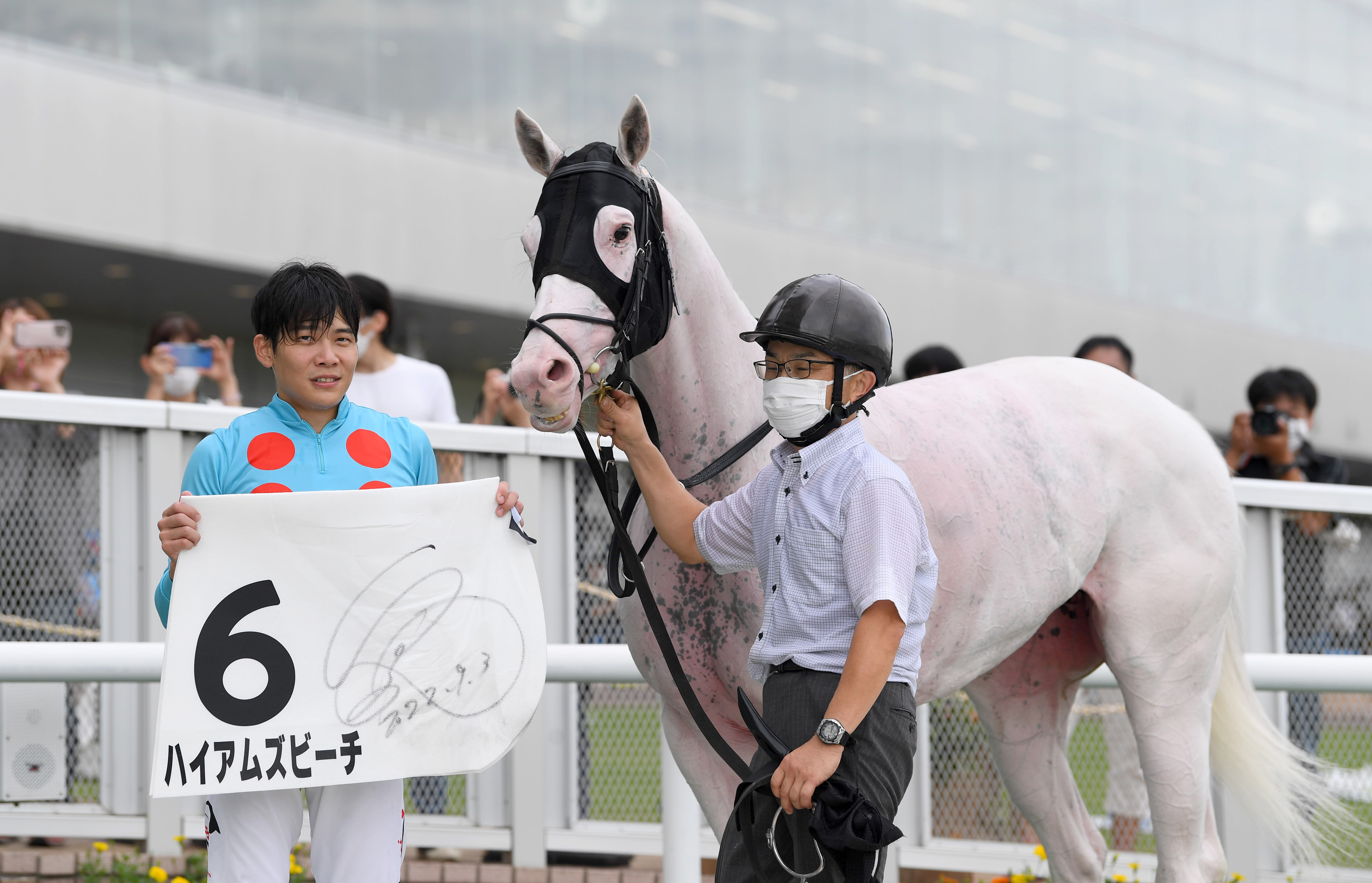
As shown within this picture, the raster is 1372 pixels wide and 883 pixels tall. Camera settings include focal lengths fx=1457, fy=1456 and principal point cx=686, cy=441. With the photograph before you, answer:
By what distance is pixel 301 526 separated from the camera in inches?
114

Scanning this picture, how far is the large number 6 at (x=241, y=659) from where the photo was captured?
283 centimetres

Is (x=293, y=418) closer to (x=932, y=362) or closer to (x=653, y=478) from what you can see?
(x=653, y=478)

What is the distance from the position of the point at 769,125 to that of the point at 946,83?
3354mm

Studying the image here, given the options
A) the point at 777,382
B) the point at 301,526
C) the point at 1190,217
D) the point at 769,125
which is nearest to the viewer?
the point at 777,382

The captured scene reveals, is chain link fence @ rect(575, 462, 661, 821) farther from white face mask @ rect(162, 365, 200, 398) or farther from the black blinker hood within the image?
the black blinker hood

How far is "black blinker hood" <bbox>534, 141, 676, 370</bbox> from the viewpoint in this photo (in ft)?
9.16

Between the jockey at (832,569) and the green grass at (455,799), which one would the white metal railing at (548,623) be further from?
the jockey at (832,569)

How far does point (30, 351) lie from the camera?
592 cm

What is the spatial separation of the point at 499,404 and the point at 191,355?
143 centimetres

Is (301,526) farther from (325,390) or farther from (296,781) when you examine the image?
(296,781)

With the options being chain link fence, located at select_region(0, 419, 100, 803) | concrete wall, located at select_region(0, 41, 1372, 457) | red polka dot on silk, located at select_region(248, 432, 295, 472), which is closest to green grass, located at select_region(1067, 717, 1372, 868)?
red polka dot on silk, located at select_region(248, 432, 295, 472)

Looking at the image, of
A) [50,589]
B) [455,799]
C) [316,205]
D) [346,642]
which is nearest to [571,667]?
[346,642]

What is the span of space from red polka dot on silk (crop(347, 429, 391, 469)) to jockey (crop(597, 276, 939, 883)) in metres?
0.80

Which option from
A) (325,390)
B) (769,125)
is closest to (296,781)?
(325,390)
